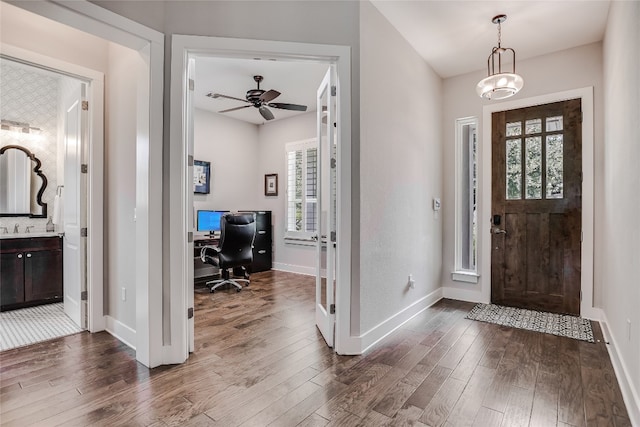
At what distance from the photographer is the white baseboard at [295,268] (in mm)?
5656

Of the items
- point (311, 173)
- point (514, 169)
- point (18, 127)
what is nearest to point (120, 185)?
point (18, 127)

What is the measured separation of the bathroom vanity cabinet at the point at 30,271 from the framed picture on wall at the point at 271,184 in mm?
3297

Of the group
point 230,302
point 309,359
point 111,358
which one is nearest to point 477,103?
point 309,359

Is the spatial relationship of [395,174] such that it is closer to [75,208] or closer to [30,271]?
[75,208]

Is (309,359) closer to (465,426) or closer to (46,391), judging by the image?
(465,426)

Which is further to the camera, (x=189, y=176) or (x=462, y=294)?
(x=462, y=294)

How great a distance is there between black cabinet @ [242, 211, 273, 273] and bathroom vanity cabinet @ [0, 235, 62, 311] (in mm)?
2766

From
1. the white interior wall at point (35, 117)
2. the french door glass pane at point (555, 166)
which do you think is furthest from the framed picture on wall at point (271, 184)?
the french door glass pane at point (555, 166)

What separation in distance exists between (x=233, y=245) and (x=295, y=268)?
168cm

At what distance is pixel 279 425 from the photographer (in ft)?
5.48

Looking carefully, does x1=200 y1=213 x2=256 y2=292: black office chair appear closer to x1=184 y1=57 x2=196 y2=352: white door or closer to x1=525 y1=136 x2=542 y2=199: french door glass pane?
x1=184 y1=57 x2=196 y2=352: white door

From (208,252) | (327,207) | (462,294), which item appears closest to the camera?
(327,207)

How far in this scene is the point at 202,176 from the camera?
5488 mm

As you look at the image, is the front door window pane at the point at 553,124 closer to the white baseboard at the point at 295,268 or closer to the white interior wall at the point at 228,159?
the white baseboard at the point at 295,268
